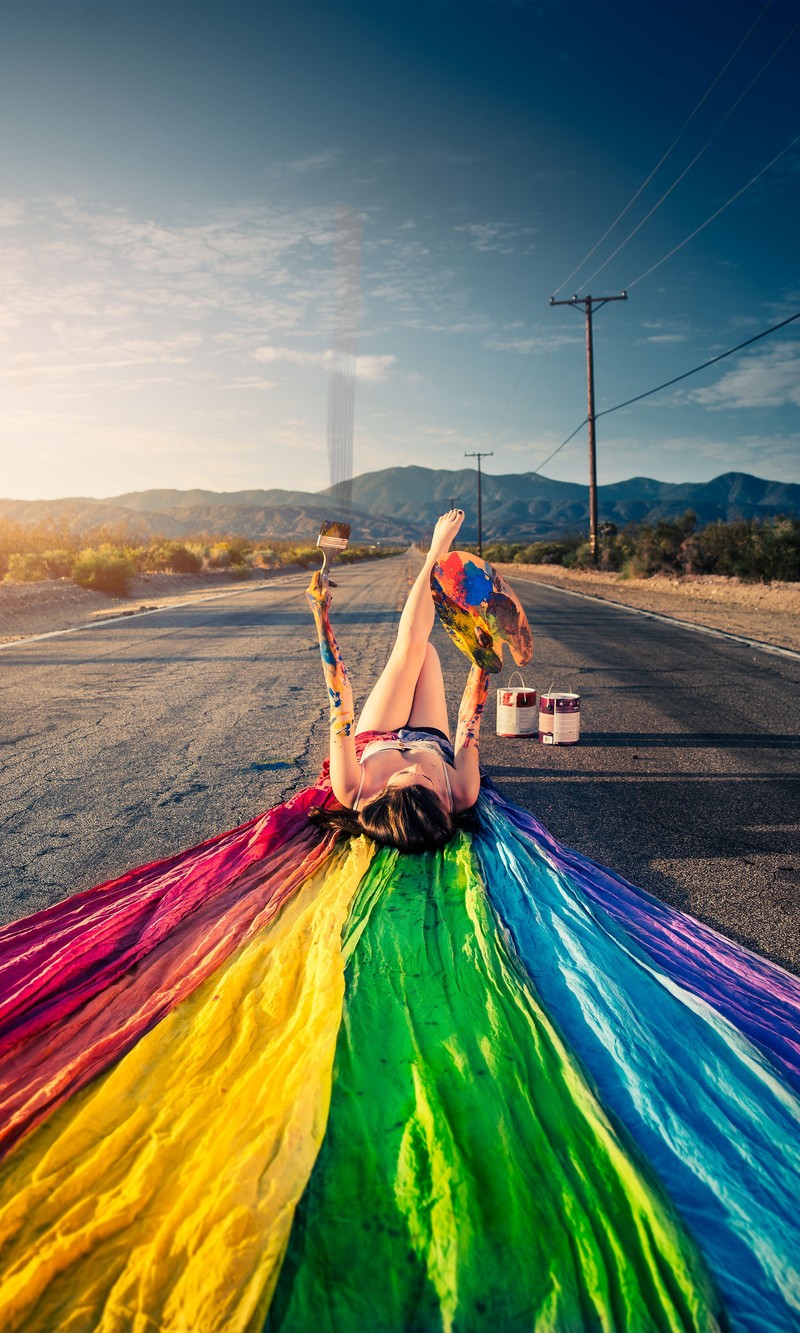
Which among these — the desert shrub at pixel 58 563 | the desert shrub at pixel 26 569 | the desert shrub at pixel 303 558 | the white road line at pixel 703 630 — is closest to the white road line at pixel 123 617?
the desert shrub at pixel 58 563

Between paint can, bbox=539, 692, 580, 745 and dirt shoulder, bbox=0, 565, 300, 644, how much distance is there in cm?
926

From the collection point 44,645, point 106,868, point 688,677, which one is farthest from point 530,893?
point 44,645

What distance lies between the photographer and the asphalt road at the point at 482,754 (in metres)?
3.60

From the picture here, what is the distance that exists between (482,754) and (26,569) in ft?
67.2

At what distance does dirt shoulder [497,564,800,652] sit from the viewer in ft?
40.1

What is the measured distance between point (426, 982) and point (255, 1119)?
0.72 meters

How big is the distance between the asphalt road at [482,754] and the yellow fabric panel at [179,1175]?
147 centimetres

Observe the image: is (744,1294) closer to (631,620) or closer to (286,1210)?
(286,1210)

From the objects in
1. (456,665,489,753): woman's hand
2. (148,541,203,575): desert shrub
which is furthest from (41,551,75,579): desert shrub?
(456,665,489,753): woman's hand

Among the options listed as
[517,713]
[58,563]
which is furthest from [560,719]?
[58,563]

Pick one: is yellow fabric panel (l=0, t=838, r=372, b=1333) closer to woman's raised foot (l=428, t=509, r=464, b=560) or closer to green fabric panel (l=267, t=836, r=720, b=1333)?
green fabric panel (l=267, t=836, r=720, b=1333)

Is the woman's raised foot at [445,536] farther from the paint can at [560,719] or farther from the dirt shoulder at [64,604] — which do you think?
the dirt shoulder at [64,604]

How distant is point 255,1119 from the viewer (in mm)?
1818

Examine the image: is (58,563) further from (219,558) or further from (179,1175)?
(179,1175)
